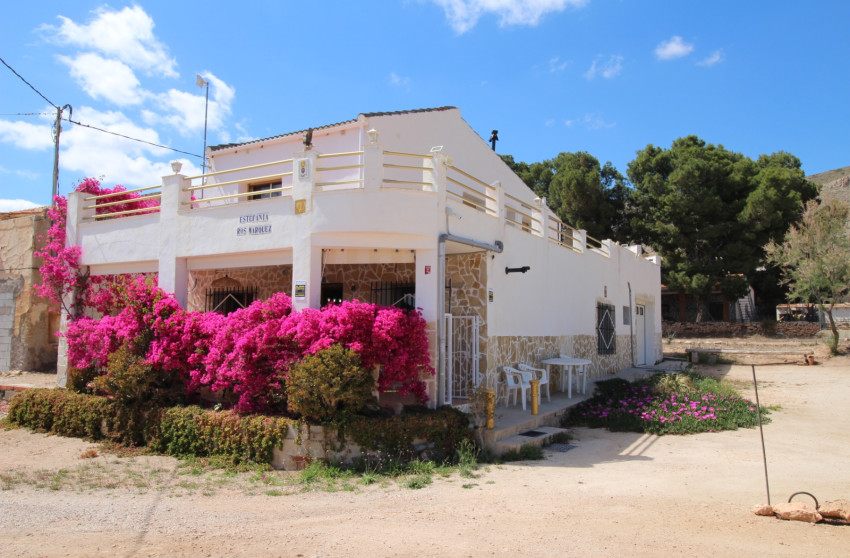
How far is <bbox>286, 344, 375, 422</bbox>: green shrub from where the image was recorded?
809cm

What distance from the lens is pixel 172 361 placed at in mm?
9789

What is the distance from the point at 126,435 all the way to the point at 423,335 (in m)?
5.65

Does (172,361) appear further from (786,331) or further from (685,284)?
(786,331)

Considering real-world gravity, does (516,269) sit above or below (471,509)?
above

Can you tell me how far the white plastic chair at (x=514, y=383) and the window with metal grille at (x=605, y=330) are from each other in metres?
6.03

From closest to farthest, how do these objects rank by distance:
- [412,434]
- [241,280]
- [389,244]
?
[412,434] < [389,244] < [241,280]

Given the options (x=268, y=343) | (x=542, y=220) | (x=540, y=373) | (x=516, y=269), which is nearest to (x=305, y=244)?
(x=268, y=343)

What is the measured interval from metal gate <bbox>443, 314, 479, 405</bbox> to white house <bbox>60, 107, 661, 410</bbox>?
0.02 m

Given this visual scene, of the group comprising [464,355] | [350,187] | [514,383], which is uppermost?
[350,187]

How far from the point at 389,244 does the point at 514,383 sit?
4256 millimetres

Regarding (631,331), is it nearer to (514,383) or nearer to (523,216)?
(523,216)

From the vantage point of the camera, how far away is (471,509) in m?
6.27

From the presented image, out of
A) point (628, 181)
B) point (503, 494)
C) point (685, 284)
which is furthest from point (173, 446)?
point (628, 181)

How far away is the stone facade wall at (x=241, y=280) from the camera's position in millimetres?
13758
